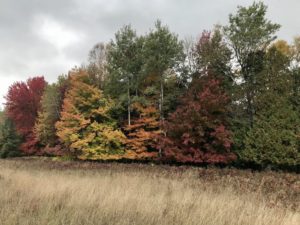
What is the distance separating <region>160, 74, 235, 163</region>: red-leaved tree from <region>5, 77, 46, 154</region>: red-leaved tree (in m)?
29.1

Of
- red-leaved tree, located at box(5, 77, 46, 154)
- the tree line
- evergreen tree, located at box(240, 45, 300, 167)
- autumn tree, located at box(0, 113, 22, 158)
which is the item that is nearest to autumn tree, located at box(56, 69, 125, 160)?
the tree line

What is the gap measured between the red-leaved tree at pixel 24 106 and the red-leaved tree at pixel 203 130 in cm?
2910

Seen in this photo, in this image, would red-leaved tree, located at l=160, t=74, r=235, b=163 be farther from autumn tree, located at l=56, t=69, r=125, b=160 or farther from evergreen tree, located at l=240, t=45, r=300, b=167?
autumn tree, located at l=56, t=69, r=125, b=160

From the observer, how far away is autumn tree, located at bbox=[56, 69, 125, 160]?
30502mm

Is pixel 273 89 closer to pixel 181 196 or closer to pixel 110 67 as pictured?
pixel 110 67

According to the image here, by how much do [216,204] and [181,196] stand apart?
4.09 feet

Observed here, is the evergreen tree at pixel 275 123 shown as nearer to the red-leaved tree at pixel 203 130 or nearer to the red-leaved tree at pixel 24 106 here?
the red-leaved tree at pixel 203 130

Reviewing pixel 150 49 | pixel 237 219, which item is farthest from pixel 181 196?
pixel 150 49

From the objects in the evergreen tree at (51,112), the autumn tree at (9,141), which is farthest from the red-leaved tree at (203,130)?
the autumn tree at (9,141)

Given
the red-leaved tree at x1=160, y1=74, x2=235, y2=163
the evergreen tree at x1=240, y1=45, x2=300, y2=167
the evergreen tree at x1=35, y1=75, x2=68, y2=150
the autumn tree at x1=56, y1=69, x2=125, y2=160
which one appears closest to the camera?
the evergreen tree at x1=240, y1=45, x2=300, y2=167

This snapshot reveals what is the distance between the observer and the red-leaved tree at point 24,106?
4866cm

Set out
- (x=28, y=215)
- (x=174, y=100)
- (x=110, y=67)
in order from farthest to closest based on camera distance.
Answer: (x=110, y=67) < (x=174, y=100) < (x=28, y=215)

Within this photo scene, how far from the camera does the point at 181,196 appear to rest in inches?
322

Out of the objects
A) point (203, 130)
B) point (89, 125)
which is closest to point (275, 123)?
point (203, 130)
